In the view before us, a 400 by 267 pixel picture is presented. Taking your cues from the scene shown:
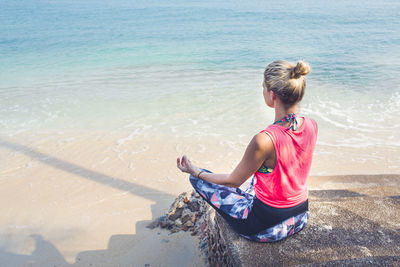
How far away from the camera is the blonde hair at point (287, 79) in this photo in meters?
1.87

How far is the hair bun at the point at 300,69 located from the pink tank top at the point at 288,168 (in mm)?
319

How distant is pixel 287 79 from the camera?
189cm

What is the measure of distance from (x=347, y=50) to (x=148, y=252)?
607 inches

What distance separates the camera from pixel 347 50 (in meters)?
15.6

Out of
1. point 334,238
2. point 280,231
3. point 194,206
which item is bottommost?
point 194,206

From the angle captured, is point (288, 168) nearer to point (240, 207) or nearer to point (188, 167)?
point (240, 207)

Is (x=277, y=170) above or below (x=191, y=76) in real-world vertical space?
above

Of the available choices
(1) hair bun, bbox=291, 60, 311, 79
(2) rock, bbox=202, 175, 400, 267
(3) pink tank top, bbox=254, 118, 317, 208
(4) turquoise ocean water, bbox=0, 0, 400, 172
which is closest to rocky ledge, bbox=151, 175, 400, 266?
(2) rock, bbox=202, 175, 400, 267

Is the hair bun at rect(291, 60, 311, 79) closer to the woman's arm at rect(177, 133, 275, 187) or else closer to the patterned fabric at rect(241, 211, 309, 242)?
the woman's arm at rect(177, 133, 275, 187)

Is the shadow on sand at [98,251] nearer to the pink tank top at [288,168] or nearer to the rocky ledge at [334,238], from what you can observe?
the rocky ledge at [334,238]

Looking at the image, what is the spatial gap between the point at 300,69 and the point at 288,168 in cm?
61

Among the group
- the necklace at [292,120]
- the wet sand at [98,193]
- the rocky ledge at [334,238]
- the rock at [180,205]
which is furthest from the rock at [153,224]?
the necklace at [292,120]

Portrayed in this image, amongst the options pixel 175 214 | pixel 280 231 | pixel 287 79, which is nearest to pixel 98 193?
pixel 175 214

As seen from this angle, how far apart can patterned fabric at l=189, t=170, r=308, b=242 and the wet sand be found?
3.48 feet
